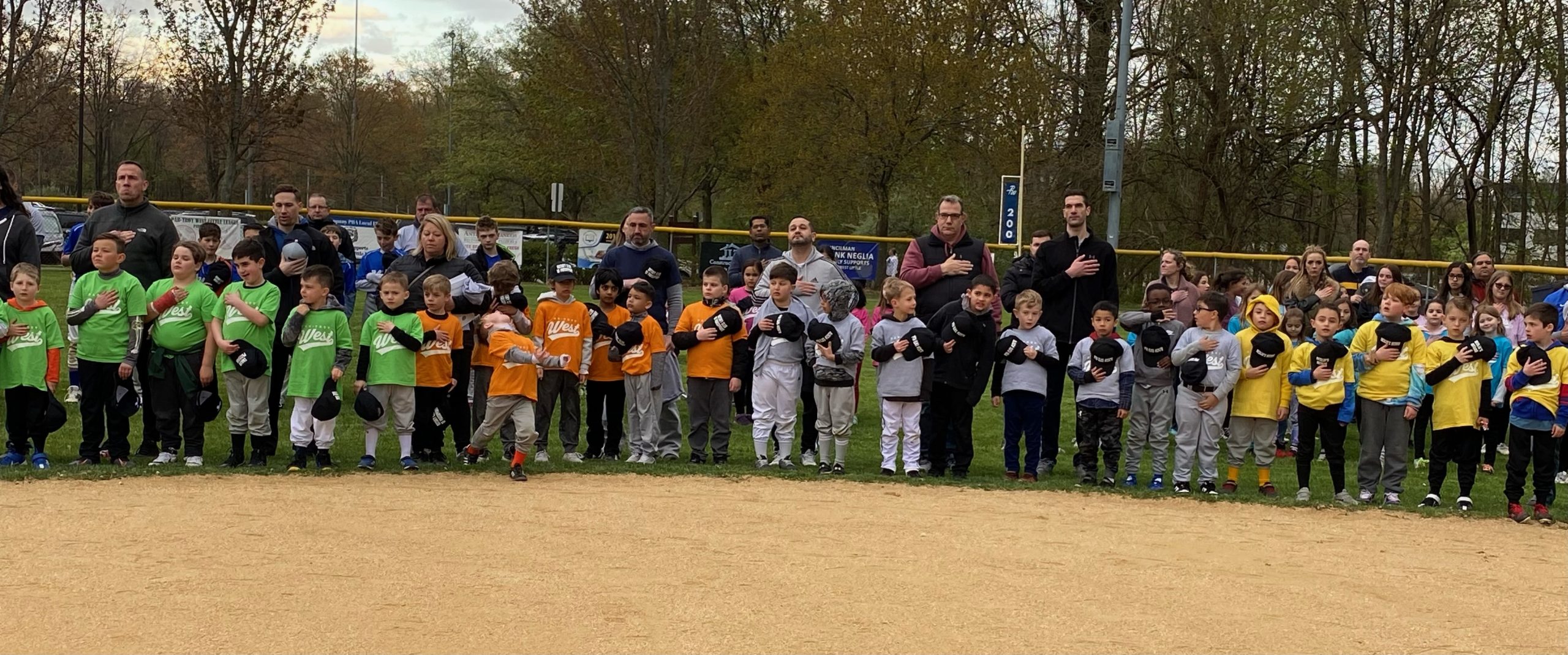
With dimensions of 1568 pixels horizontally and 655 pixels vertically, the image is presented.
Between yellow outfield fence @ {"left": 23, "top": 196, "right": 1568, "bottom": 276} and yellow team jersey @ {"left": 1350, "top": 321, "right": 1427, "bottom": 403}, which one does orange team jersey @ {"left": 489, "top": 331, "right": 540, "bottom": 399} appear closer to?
yellow team jersey @ {"left": 1350, "top": 321, "right": 1427, "bottom": 403}

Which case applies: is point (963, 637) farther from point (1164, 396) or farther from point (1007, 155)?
point (1007, 155)

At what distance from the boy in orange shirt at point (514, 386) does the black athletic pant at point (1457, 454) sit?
5.93 meters

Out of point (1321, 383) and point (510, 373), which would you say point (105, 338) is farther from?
point (1321, 383)

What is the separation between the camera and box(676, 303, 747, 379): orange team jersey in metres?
9.43

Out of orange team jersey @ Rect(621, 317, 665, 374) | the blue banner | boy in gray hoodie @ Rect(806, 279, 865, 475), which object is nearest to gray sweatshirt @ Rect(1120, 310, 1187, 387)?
boy in gray hoodie @ Rect(806, 279, 865, 475)

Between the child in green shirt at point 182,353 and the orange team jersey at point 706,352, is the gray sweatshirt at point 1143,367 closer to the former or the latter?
the orange team jersey at point 706,352

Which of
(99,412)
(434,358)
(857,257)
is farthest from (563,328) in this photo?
(857,257)

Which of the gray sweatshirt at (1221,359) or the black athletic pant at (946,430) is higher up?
the gray sweatshirt at (1221,359)

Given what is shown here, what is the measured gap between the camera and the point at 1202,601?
5852mm

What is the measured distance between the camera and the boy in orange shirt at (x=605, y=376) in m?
9.41

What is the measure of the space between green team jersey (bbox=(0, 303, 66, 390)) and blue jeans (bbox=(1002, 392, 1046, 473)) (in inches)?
246

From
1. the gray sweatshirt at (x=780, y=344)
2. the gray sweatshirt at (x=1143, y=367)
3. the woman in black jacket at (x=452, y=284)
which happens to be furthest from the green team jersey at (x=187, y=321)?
the gray sweatshirt at (x=1143, y=367)

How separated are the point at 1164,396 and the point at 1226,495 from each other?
83cm

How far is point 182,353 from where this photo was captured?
848cm
